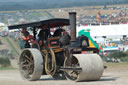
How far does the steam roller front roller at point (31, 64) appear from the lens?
1526cm

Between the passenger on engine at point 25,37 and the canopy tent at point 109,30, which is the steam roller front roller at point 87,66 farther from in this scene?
the canopy tent at point 109,30

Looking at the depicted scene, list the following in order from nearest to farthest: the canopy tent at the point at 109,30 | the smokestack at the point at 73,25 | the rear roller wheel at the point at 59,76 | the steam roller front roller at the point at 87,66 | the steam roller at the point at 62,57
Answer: the steam roller front roller at the point at 87,66 → the steam roller at the point at 62,57 → the smokestack at the point at 73,25 → the rear roller wheel at the point at 59,76 → the canopy tent at the point at 109,30

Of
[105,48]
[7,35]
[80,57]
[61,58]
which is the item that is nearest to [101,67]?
[80,57]

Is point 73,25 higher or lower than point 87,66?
higher

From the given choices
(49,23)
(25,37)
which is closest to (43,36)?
(49,23)

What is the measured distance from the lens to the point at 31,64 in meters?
15.8

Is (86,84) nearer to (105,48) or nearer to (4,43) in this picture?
(105,48)

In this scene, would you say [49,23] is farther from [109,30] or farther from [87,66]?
[109,30]

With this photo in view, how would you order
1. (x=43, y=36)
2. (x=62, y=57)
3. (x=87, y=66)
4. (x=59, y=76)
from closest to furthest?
(x=87, y=66) → (x=62, y=57) → (x=43, y=36) → (x=59, y=76)

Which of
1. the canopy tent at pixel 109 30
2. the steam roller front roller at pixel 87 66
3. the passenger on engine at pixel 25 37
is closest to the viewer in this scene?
the steam roller front roller at pixel 87 66

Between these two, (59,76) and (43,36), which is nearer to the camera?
(43,36)

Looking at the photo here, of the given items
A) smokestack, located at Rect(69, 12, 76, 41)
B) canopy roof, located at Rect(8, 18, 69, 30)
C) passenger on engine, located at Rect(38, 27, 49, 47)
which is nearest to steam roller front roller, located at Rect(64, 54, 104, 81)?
smokestack, located at Rect(69, 12, 76, 41)

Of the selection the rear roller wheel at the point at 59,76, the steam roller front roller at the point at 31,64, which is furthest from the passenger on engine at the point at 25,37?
the rear roller wheel at the point at 59,76

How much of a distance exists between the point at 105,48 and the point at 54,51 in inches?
2647
